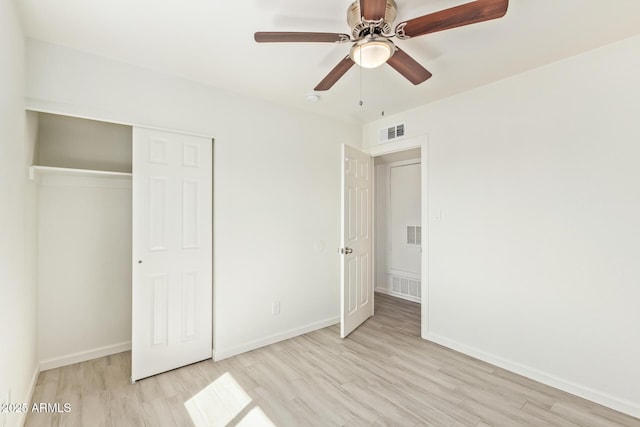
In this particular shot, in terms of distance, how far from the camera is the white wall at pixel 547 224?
6.73 ft

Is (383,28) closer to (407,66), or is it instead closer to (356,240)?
(407,66)

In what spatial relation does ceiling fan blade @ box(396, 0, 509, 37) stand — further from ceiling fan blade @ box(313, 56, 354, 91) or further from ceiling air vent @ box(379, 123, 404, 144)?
ceiling air vent @ box(379, 123, 404, 144)

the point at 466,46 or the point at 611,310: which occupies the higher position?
the point at 466,46

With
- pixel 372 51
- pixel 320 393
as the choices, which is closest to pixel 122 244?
pixel 320 393

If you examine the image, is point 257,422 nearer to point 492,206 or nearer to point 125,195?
point 125,195

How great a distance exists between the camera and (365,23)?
1504 mm

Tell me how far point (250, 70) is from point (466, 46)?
1677 mm

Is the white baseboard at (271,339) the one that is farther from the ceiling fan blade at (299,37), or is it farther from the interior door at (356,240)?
the ceiling fan blade at (299,37)

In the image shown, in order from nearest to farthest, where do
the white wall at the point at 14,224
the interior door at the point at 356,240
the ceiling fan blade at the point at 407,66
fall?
1. the white wall at the point at 14,224
2. the ceiling fan blade at the point at 407,66
3. the interior door at the point at 356,240

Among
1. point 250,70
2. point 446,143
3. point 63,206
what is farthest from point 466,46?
point 63,206

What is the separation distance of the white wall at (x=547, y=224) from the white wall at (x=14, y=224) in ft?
10.7

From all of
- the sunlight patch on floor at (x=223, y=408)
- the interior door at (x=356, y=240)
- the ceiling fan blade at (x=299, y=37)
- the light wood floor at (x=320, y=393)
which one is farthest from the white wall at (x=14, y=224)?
the interior door at (x=356, y=240)

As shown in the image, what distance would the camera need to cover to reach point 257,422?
1.92m

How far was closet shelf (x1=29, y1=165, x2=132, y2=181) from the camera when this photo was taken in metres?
2.17
